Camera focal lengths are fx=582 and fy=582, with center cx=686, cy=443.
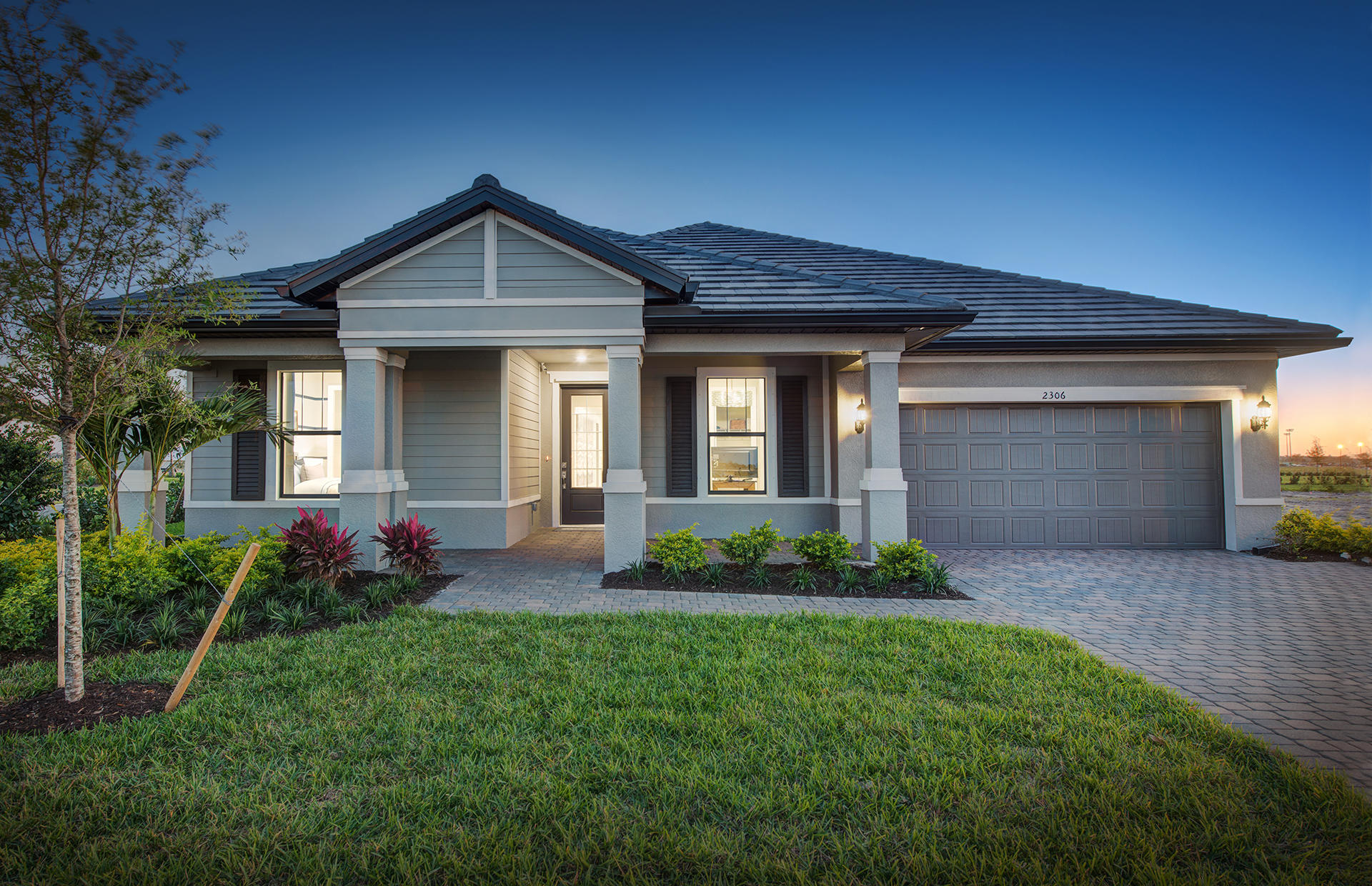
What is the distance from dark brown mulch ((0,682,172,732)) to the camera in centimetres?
315

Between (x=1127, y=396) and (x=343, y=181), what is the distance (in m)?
13.5

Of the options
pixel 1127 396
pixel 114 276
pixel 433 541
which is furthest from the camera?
pixel 1127 396

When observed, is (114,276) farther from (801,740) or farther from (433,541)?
(801,740)

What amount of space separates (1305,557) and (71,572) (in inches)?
522

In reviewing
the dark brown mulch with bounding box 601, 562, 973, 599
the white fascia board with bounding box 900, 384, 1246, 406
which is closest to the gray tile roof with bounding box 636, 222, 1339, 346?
the white fascia board with bounding box 900, 384, 1246, 406

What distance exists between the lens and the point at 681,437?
9430 mm

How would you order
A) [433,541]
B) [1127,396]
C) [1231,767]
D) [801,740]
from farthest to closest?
[1127,396], [433,541], [801,740], [1231,767]

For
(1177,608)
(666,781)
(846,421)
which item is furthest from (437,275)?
(1177,608)

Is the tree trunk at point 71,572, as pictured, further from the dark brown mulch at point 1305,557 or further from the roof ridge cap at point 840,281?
the dark brown mulch at point 1305,557

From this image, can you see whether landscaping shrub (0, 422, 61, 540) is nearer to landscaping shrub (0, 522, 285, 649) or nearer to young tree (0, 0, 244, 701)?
landscaping shrub (0, 522, 285, 649)

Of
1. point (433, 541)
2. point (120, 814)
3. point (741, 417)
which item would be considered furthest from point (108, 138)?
point (741, 417)

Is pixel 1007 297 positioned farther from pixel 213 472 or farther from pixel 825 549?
pixel 213 472

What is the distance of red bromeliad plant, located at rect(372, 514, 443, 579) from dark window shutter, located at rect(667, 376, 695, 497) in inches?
152

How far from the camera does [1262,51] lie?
298 cm
